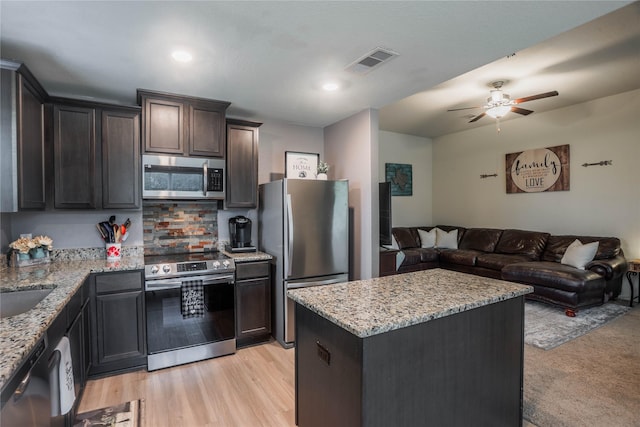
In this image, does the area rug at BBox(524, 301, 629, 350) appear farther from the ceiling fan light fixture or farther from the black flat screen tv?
the ceiling fan light fixture

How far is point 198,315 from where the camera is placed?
9.73 feet

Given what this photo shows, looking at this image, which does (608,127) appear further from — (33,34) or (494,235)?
(33,34)

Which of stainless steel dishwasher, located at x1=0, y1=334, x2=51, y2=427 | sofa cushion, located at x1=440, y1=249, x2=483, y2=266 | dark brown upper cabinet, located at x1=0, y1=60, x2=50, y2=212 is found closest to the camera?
stainless steel dishwasher, located at x1=0, y1=334, x2=51, y2=427

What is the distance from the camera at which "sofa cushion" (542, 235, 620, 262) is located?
432 cm

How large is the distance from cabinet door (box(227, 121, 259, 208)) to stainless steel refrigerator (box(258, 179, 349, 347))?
195mm

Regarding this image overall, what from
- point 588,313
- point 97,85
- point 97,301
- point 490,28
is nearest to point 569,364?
point 588,313

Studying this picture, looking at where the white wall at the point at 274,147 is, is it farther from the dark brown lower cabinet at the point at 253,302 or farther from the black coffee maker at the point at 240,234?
the dark brown lower cabinet at the point at 253,302

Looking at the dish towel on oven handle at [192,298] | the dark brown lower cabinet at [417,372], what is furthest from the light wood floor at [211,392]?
the dark brown lower cabinet at [417,372]

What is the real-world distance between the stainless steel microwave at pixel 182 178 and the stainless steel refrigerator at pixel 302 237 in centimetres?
58

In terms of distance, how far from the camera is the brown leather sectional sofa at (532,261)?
4.00 m

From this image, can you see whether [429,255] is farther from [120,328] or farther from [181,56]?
[181,56]

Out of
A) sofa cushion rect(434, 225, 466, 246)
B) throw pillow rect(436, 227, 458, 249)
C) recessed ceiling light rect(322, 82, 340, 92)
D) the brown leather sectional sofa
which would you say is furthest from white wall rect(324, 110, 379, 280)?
sofa cushion rect(434, 225, 466, 246)

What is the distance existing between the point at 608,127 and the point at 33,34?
6.38 m

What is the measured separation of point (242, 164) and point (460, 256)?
4.05 metres
